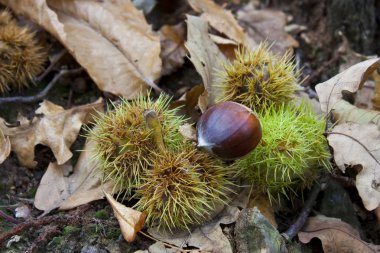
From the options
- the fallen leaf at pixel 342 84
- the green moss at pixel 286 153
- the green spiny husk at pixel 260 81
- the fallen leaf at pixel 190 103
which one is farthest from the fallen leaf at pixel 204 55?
the fallen leaf at pixel 342 84

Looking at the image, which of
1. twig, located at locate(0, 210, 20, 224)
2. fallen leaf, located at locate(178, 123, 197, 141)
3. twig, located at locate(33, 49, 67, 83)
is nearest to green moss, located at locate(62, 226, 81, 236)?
twig, located at locate(0, 210, 20, 224)

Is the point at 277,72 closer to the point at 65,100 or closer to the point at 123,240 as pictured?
the point at 123,240

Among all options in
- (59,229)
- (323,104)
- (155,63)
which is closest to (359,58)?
(323,104)

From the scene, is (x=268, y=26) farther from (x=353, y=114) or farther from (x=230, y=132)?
(x=230, y=132)

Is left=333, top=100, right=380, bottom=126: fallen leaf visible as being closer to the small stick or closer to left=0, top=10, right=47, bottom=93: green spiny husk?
the small stick

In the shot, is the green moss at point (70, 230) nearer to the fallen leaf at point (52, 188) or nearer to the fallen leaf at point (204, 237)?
the fallen leaf at point (52, 188)

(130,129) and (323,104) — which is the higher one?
(130,129)

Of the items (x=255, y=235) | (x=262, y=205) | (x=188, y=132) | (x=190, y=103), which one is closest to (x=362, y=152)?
(x=262, y=205)
